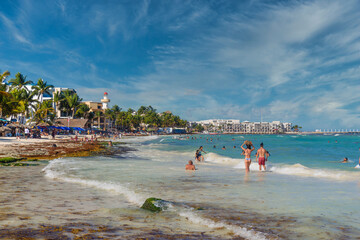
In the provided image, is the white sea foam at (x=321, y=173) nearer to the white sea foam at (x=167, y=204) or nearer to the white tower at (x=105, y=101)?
the white sea foam at (x=167, y=204)

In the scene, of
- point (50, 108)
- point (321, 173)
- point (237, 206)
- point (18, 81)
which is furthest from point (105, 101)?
point (237, 206)

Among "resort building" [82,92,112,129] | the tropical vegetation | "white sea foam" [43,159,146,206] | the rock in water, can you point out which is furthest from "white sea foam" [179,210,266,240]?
"resort building" [82,92,112,129]

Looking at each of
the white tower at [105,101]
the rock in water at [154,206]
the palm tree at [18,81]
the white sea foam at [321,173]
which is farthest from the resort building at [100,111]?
the rock in water at [154,206]

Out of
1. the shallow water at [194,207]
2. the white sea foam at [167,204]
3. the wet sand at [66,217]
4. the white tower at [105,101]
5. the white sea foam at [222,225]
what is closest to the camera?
the wet sand at [66,217]

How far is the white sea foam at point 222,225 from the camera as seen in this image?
5047mm

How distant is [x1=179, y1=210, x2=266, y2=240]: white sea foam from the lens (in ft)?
16.6

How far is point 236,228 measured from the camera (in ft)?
17.8

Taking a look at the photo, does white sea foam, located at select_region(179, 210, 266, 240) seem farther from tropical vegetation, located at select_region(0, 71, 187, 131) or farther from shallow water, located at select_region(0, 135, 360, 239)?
tropical vegetation, located at select_region(0, 71, 187, 131)

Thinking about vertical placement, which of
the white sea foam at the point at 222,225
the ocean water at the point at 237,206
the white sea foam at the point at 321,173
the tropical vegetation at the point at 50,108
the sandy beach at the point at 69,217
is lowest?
the white sea foam at the point at 321,173

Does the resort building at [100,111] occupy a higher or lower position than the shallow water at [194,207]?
higher

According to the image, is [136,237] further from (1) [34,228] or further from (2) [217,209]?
(2) [217,209]

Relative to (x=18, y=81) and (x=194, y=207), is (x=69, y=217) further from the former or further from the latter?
(x=18, y=81)

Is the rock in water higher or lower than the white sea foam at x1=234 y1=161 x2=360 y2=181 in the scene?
higher

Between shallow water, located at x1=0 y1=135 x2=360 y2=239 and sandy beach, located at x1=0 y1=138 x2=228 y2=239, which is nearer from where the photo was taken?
sandy beach, located at x1=0 y1=138 x2=228 y2=239
